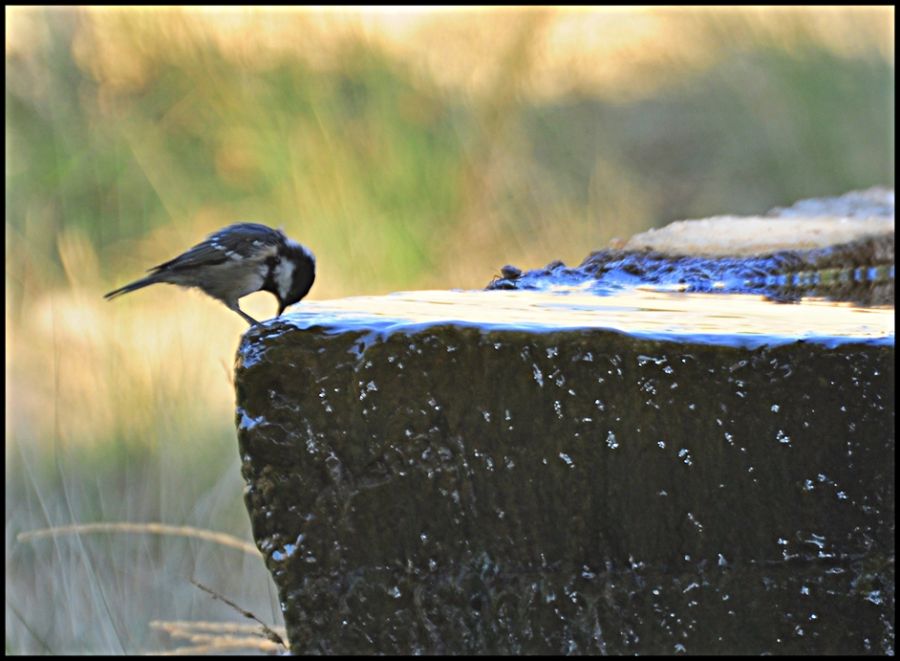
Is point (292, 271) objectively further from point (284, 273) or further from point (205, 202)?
point (205, 202)

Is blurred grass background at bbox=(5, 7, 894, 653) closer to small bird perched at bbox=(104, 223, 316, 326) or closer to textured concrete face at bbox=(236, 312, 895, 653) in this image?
small bird perched at bbox=(104, 223, 316, 326)

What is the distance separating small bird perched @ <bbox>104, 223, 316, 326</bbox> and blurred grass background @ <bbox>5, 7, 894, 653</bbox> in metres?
0.41

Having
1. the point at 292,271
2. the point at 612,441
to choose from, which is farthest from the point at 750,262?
the point at 612,441

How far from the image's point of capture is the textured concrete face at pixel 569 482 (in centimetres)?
90

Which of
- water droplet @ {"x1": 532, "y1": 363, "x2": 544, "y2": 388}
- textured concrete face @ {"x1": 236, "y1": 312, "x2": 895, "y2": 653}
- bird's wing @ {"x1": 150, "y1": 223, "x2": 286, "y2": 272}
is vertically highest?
bird's wing @ {"x1": 150, "y1": 223, "x2": 286, "y2": 272}

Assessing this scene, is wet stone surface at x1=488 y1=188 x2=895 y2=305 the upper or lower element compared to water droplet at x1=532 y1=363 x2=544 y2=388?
lower

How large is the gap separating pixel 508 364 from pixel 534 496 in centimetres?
10

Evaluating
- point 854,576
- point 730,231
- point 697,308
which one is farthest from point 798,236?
point 854,576

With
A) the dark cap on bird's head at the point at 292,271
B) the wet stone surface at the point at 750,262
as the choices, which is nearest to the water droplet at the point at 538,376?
the wet stone surface at the point at 750,262

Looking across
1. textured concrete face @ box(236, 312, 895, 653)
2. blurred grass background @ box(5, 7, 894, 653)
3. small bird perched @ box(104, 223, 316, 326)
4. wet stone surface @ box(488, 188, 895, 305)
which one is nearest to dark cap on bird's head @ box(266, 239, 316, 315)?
small bird perched @ box(104, 223, 316, 326)

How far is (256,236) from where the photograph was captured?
1.74m

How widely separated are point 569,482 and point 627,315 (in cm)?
20

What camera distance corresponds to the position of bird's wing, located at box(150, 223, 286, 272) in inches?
67.7

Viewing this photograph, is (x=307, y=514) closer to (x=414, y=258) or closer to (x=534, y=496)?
(x=534, y=496)
